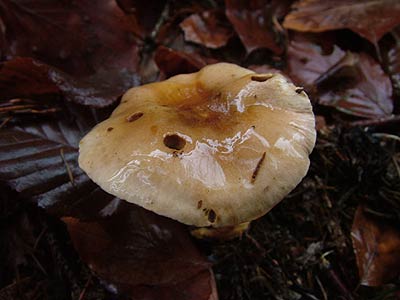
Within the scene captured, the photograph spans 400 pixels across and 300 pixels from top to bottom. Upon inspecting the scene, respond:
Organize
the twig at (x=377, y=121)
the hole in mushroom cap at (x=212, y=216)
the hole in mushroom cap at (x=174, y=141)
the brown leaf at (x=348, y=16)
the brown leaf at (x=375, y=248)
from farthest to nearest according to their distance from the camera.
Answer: the brown leaf at (x=348, y=16) → the twig at (x=377, y=121) → the brown leaf at (x=375, y=248) → the hole in mushroom cap at (x=174, y=141) → the hole in mushroom cap at (x=212, y=216)

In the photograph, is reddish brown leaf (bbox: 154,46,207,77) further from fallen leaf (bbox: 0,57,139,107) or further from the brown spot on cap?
the brown spot on cap

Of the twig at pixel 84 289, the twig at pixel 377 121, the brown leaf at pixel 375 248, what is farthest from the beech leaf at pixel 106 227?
the twig at pixel 377 121

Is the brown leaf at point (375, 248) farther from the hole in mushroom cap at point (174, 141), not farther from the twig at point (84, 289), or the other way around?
the twig at point (84, 289)

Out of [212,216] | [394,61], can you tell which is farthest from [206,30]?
[212,216]

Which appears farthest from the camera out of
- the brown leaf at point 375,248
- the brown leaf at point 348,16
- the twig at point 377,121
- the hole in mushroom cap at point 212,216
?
the brown leaf at point 348,16

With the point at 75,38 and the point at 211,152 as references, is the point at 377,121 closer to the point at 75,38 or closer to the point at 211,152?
the point at 211,152

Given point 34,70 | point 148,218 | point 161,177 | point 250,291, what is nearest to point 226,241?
point 250,291

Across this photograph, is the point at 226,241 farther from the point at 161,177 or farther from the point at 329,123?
the point at 329,123
